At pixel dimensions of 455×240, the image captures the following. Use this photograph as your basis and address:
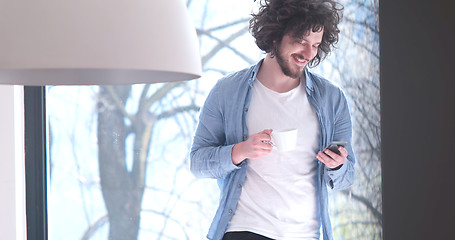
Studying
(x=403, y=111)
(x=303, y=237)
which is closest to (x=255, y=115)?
(x=303, y=237)

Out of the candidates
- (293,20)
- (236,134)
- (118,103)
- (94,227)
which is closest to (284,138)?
(236,134)

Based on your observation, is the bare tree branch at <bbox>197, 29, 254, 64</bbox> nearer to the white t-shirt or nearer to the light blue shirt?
the light blue shirt

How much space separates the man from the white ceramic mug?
6cm

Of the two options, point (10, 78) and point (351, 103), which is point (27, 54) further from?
point (351, 103)

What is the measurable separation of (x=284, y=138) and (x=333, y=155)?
203 mm

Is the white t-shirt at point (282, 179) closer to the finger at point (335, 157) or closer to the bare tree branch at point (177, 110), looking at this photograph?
the finger at point (335, 157)

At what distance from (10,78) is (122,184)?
169 cm

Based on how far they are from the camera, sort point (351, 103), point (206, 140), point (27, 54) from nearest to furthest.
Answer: point (27, 54) → point (206, 140) → point (351, 103)

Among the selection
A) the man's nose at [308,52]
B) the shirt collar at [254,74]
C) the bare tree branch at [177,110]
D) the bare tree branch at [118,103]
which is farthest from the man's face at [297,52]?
the bare tree branch at [118,103]

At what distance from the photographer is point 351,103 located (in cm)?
229

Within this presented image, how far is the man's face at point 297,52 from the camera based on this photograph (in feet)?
5.70

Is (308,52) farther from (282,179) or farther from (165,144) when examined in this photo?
(165,144)

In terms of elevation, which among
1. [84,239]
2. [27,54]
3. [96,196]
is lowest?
[84,239]

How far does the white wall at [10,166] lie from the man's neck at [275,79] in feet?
4.37
